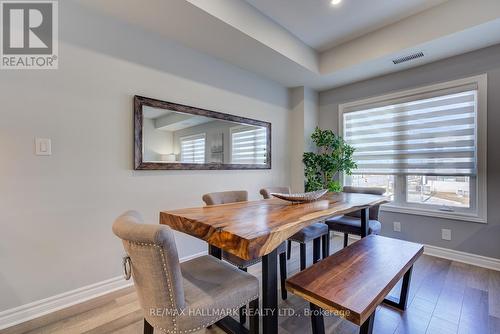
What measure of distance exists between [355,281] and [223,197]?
1242 millimetres

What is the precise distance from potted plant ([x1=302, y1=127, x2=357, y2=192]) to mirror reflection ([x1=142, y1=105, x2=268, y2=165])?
0.80 metres

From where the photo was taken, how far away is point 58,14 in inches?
74.0

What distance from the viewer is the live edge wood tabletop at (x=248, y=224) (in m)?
1.05

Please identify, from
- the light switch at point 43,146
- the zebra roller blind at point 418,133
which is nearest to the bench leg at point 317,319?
the light switch at point 43,146

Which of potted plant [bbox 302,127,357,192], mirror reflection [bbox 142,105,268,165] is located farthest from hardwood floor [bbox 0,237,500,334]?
potted plant [bbox 302,127,357,192]

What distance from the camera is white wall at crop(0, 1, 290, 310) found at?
5.63 ft

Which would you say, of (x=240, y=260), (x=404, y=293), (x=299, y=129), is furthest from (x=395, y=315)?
(x=299, y=129)

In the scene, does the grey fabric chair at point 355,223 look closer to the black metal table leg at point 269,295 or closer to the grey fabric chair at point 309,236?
the grey fabric chair at point 309,236

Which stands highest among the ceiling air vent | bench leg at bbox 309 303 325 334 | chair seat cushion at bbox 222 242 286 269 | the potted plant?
the ceiling air vent

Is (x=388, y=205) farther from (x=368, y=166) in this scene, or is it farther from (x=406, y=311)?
(x=406, y=311)

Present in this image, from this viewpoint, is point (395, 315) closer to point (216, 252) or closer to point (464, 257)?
point (216, 252)

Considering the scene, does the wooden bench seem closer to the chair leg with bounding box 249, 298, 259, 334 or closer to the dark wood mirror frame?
the chair leg with bounding box 249, 298, 259, 334

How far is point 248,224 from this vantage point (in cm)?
126

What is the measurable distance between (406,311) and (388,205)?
1.82 meters
